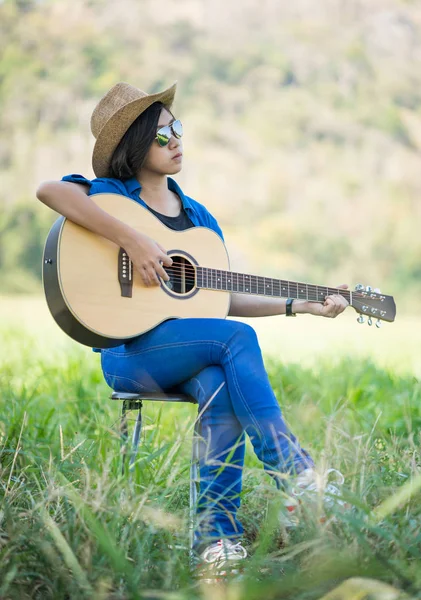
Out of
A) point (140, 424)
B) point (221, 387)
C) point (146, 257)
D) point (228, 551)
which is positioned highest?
point (146, 257)

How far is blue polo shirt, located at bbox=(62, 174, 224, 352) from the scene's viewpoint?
247 centimetres

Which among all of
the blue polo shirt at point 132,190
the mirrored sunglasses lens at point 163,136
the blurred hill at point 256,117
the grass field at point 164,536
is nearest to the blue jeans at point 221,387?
the grass field at point 164,536

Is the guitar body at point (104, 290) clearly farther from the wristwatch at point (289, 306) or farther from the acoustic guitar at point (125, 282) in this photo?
the wristwatch at point (289, 306)

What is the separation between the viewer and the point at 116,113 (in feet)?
8.49

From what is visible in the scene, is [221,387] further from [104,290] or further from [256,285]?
[256,285]

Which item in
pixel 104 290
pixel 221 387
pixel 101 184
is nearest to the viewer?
pixel 221 387

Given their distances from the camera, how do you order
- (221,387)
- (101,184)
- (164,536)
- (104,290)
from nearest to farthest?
(164,536)
(221,387)
(104,290)
(101,184)

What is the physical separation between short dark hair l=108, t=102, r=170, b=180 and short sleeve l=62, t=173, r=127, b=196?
0.05 metres

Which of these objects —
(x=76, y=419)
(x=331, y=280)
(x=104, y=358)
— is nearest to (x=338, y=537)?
(x=104, y=358)

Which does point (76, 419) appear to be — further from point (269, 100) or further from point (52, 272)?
point (269, 100)

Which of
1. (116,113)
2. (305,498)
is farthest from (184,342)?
(116,113)

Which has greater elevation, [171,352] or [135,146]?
[135,146]

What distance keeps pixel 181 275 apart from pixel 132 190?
318mm

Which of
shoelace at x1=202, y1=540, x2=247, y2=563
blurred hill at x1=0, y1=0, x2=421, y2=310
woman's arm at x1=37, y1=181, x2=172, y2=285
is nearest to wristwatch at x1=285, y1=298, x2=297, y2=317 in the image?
woman's arm at x1=37, y1=181, x2=172, y2=285
